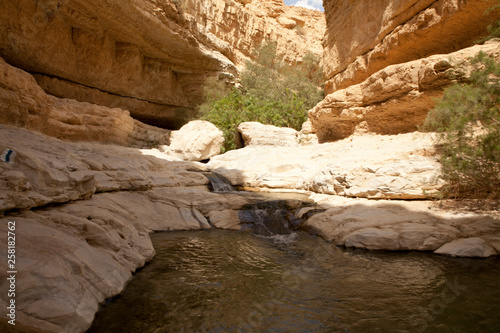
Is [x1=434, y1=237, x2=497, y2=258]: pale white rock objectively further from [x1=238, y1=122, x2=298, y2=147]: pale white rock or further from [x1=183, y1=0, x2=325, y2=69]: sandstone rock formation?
[x1=183, y1=0, x2=325, y2=69]: sandstone rock formation

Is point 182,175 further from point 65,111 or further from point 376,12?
point 376,12

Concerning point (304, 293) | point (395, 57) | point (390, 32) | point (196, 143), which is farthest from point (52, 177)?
point (390, 32)

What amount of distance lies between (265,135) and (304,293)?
11956 millimetres

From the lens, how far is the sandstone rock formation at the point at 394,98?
8080mm

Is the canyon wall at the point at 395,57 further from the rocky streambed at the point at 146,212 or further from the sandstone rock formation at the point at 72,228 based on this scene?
the sandstone rock formation at the point at 72,228

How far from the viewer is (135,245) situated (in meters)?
4.50

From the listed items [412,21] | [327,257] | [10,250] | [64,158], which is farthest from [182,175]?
[412,21]

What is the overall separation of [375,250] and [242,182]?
20.8ft

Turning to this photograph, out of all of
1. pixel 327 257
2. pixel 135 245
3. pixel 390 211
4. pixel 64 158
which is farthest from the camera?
pixel 390 211

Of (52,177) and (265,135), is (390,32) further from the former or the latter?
(52,177)

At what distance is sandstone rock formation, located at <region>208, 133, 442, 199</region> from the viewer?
Answer: 6.95 m

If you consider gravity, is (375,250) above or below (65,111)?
below

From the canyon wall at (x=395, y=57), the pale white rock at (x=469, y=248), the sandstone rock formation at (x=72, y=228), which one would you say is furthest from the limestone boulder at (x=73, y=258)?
the canyon wall at (x=395, y=57)

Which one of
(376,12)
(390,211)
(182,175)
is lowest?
(390,211)
